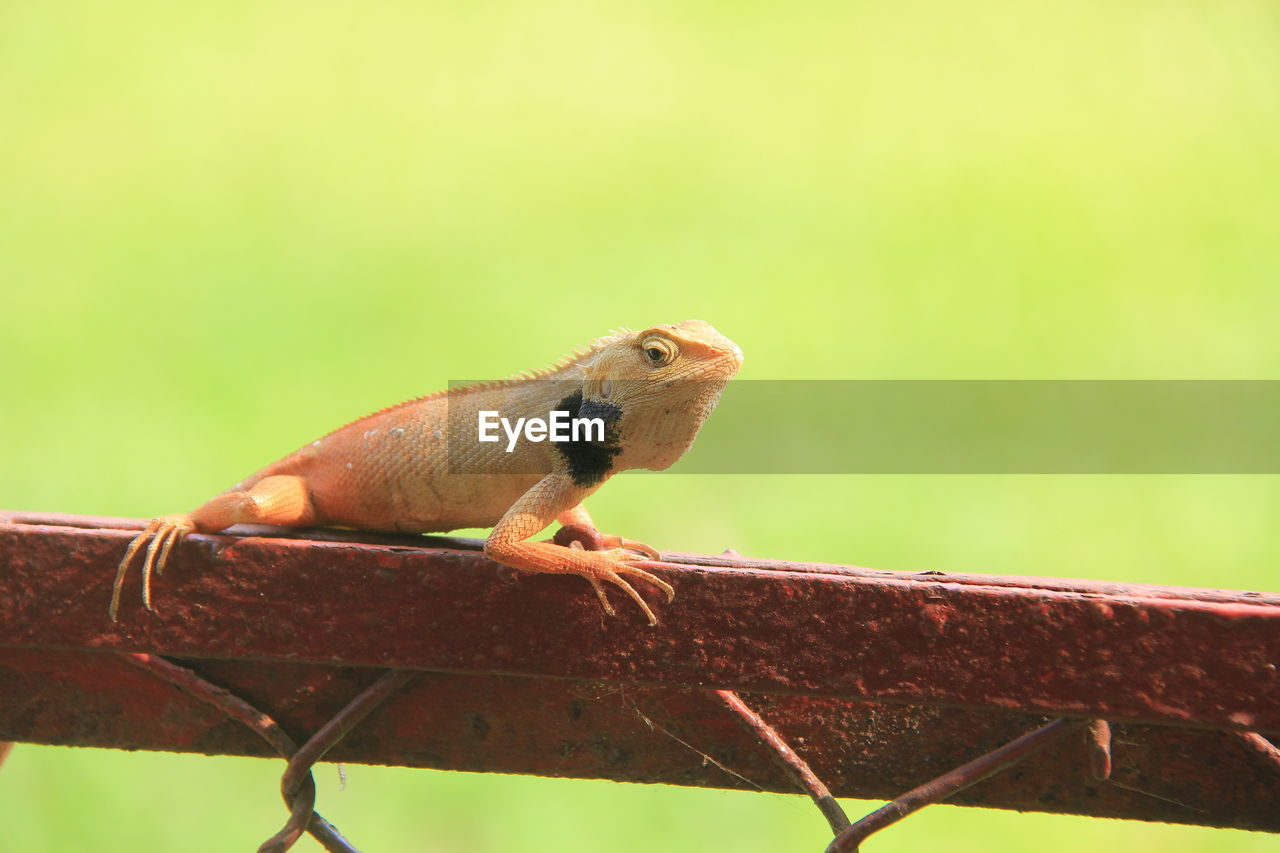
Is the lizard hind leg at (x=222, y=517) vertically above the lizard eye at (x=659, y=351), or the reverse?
the lizard eye at (x=659, y=351)

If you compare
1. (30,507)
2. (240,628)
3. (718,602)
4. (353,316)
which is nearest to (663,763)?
(718,602)

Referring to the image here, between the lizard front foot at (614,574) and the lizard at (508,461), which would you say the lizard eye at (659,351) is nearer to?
the lizard at (508,461)

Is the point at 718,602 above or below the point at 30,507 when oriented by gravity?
above

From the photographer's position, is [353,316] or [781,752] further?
[353,316]

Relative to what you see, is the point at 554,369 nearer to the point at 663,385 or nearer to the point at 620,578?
the point at 663,385

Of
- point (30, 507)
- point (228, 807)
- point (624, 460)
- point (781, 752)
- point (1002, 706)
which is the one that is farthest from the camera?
point (30, 507)

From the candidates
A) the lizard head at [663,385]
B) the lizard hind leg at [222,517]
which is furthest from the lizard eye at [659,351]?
the lizard hind leg at [222,517]

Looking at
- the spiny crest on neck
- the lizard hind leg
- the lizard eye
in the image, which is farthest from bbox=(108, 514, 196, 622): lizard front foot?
the lizard eye

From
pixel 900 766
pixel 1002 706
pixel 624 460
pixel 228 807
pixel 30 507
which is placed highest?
pixel 624 460

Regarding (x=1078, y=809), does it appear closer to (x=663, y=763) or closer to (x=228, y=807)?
(x=663, y=763)
